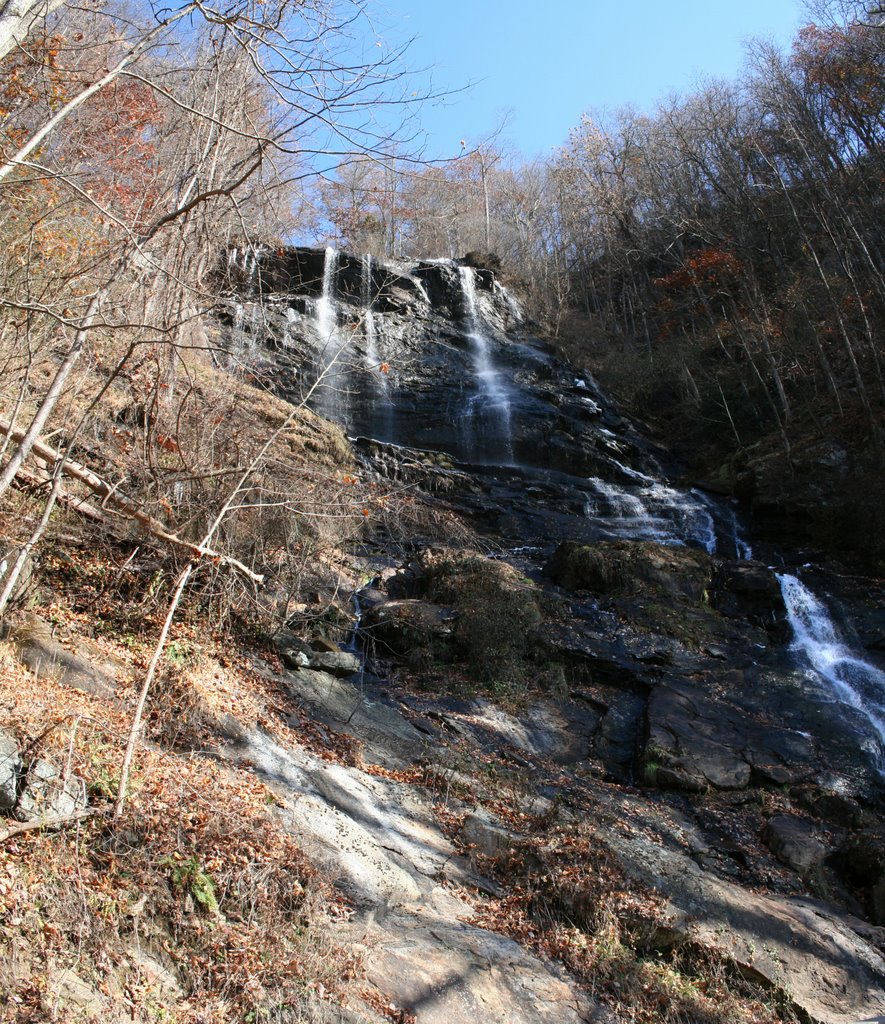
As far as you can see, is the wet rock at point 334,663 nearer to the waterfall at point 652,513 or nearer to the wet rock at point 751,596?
the wet rock at point 751,596

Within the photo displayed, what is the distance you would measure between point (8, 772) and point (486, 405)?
1795 centimetres

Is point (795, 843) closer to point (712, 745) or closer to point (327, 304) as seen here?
point (712, 745)

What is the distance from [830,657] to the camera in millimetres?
11047

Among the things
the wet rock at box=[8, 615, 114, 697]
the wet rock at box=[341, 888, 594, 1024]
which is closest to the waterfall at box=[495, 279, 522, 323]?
the wet rock at box=[8, 615, 114, 697]

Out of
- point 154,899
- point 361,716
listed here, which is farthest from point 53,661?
point 361,716

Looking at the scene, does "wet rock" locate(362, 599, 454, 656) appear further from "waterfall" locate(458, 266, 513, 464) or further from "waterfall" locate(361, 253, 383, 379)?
"waterfall" locate(361, 253, 383, 379)

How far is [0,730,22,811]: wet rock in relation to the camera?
333cm

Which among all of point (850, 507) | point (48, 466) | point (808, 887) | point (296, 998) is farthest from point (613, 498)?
point (296, 998)

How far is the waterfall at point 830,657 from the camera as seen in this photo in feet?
32.5

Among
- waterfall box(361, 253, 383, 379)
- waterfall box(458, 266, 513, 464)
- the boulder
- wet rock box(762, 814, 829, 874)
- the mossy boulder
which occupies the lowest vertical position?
wet rock box(762, 814, 829, 874)

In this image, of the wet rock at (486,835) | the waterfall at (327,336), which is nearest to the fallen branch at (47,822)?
the wet rock at (486,835)

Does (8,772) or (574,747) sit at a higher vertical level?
(8,772)

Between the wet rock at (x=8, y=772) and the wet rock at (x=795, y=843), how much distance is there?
6.45 metres

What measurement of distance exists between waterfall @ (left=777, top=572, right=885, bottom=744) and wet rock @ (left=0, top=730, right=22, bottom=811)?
31.0 ft
